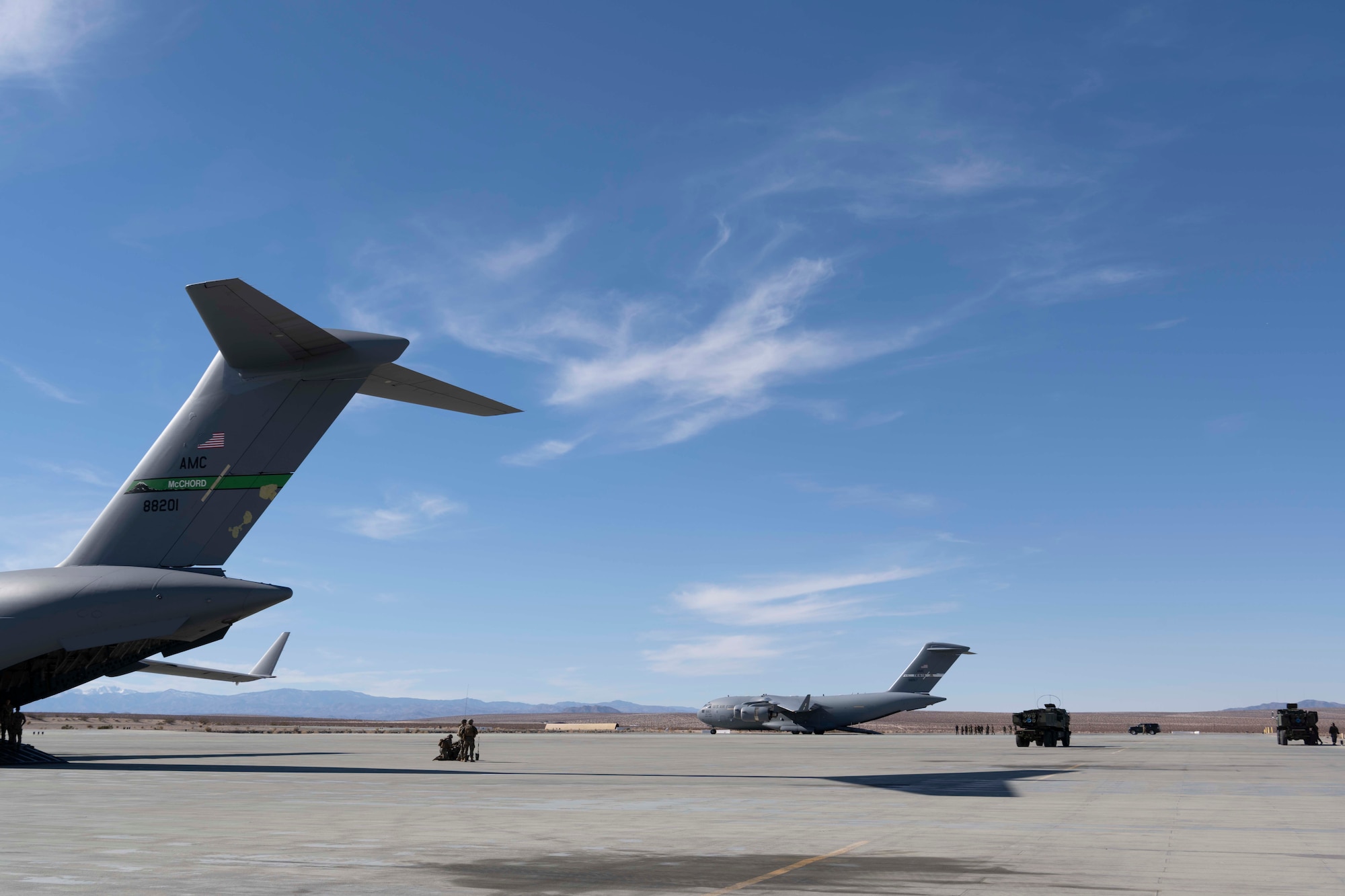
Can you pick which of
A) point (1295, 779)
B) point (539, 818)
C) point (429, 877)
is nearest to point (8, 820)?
point (539, 818)

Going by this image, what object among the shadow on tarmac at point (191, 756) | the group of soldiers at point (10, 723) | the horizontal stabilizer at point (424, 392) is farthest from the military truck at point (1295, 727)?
the group of soldiers at point (10, 723)

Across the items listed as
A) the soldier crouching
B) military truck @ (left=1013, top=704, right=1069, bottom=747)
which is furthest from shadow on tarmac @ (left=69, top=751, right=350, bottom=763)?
military truck @ (left=1013, top=704, right=1069, bottom=747)

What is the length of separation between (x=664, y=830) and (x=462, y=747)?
23.6 m

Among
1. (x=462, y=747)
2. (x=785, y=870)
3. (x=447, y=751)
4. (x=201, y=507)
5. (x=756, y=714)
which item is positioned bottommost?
(x=756, y=714)

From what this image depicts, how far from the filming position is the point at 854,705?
75875mm

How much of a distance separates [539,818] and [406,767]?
55.6 feet

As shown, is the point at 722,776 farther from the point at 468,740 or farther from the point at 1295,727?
the point at 1295,727

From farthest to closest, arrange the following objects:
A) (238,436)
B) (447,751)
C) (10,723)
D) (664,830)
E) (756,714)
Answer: (756,714), (447,751), (10,723), (238,436), (664,830)

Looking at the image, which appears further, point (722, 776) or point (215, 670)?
point (215, 670)

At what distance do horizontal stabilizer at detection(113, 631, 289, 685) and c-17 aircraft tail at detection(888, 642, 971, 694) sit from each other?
4231cm

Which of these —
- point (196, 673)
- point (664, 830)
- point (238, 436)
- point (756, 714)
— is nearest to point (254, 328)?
point (238, 436)

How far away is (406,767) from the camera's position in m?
31.7

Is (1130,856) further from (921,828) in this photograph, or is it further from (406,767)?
(406,767)

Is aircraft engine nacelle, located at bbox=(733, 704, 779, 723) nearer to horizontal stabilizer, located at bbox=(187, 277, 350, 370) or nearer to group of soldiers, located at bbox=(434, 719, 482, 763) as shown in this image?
group of soldiers, located at bbox=(434, 719, 482, 763)
